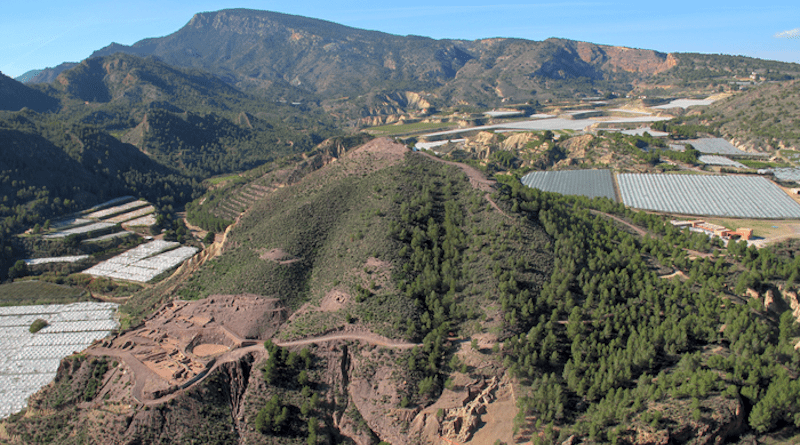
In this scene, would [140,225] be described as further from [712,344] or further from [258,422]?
[712,344]

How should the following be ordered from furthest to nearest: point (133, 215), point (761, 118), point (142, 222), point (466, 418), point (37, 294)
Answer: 1. point (761, 118)
2. point (133, 215)
3. point (142, 222)
4. point (37, 294)
5. point (466, 418)

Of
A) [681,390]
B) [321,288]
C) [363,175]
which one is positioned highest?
[363,175]

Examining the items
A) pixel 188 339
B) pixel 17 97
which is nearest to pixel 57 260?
pixel 188 339

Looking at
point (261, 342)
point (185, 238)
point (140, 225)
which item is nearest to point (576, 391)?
point (261, 342)

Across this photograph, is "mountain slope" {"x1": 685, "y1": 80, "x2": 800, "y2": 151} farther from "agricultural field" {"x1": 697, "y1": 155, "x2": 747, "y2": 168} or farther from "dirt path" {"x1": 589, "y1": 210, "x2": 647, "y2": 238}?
"dirt path" {"x1": 589, "y1": 210, "x2": 647, "y2": 238}

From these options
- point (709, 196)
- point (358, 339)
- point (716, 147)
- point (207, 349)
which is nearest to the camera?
point (358, 339)

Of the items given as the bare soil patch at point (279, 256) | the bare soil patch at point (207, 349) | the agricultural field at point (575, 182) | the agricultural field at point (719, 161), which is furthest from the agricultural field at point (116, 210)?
the agricultural field at point (719, 161)

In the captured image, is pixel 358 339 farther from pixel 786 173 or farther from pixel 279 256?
pixel 786 173
